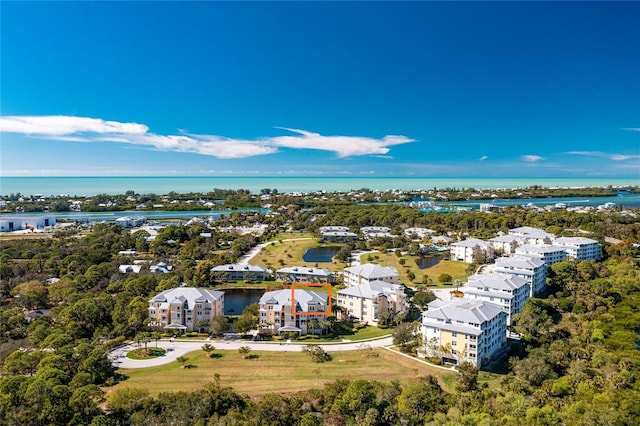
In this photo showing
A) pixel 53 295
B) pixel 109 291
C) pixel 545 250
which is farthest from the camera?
pixel 545 250

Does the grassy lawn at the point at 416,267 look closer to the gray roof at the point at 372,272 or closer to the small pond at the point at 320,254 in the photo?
the gray roof at the point at 372,272

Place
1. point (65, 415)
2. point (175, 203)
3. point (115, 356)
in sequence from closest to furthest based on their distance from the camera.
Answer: point (65, 415), point (115, 356), point (175, 203)

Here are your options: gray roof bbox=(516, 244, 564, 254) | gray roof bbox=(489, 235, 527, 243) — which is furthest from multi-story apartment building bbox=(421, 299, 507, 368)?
gray roof bbox=(489, 235, 527, 243)

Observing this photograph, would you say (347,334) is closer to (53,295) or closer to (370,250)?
(53,295)

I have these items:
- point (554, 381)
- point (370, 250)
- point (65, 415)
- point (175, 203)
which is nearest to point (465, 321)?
point (554, 381)

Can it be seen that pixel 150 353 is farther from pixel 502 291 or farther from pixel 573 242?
pixel 573 242

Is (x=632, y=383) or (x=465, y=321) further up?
(x=465, y=321)

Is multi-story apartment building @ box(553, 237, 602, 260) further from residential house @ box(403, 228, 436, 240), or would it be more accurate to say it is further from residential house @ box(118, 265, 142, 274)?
residential house @ box(118, 265, 142, 274)
